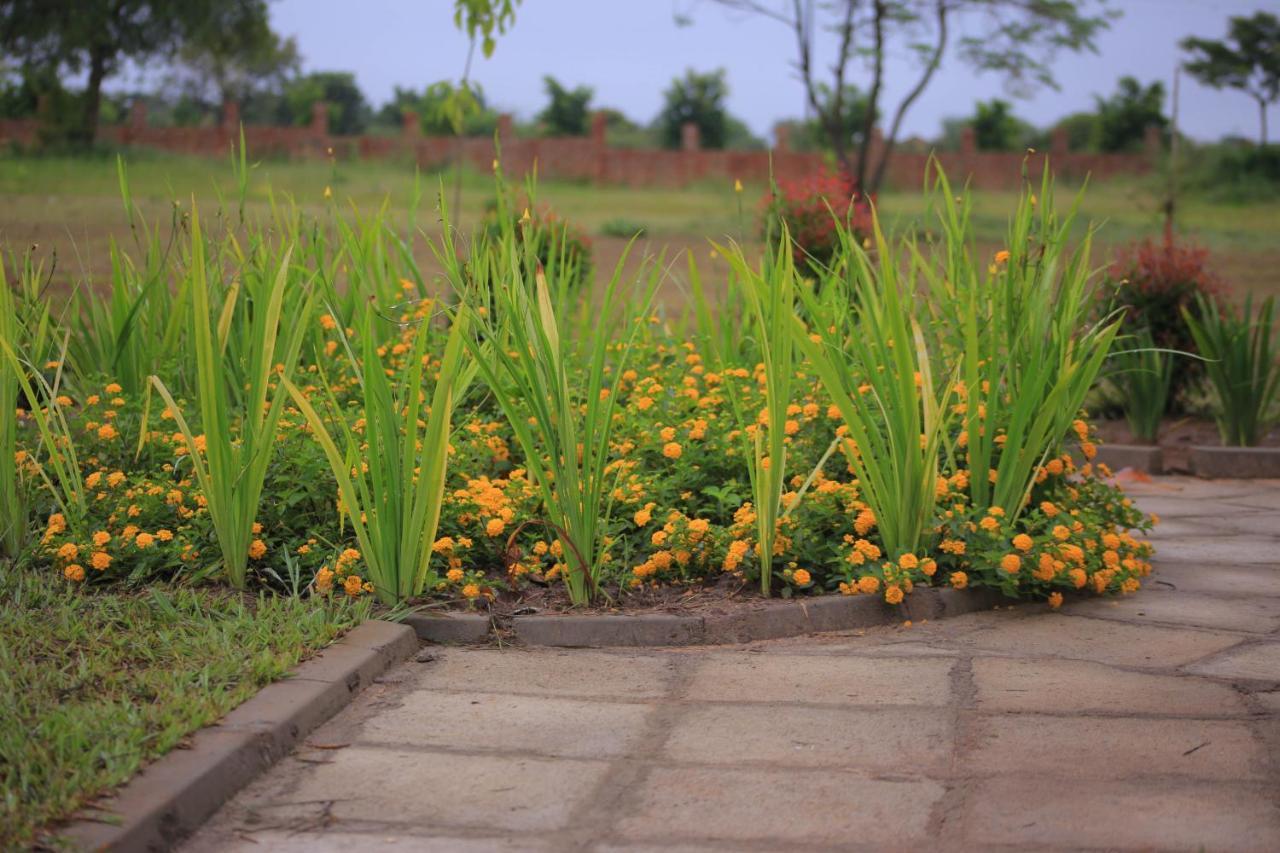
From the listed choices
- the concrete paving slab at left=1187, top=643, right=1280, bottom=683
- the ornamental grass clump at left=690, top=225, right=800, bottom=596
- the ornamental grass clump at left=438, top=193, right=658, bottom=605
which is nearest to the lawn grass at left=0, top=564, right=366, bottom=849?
the ornamental grass clump at left=438, top=193, right=658, bottom=605

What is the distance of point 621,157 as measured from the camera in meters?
30.6

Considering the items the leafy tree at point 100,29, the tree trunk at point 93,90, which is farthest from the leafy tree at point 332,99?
the tree trunk at point 93,90

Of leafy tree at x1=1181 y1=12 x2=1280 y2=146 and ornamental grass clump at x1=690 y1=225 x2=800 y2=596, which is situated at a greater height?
leafy tree at x1=1181 y1=12 x2=1280 y2=146

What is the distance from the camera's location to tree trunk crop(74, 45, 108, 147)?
62.5 ft

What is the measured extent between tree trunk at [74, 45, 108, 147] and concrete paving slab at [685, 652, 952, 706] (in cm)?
1829

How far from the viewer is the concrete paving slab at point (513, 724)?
7.89 ft

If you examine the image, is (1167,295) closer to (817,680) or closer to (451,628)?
(817,680)

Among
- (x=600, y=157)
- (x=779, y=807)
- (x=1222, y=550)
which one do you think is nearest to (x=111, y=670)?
(x=779, y=807)

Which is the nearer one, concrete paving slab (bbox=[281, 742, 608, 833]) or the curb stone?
concrete paving slab (bbox=[281, 742, 608, 833])

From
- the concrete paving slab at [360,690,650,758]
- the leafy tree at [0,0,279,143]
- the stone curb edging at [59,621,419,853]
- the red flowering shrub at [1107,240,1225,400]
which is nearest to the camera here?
the stone curb edging at [59,621,419,853]

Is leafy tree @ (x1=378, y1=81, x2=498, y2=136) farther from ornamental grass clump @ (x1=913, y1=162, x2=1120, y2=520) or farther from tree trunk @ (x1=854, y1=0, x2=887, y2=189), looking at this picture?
tree trunk @ (x1=854, y1=0, x2=887, y2=189)

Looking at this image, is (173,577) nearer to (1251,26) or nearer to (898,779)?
(898,779)

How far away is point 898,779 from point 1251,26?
37638 millimetres

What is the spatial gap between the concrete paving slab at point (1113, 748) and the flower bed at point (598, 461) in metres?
0.73
